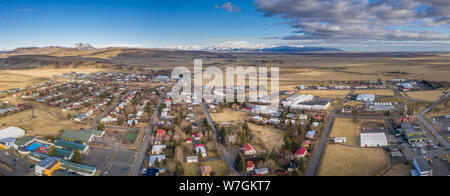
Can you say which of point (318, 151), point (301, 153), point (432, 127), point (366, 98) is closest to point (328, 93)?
point (366, 98)

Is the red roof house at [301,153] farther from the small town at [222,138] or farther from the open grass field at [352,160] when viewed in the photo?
the open grass field at [352,160]

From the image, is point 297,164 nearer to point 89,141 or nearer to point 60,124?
point 89,141

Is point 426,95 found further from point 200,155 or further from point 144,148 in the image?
point 144,148

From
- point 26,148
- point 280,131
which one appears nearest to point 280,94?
point 280,131

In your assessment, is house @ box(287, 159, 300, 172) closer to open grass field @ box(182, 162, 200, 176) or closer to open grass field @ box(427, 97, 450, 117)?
open grass field @ box(182, 162, 200, 176)

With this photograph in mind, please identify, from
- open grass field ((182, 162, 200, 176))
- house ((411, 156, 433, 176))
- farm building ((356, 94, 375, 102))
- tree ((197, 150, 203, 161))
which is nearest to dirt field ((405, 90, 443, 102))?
farm building ((356, 94, 375, 102))

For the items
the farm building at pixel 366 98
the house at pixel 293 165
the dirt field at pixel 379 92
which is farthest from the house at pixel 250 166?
the dirt field at pixel 379 92
